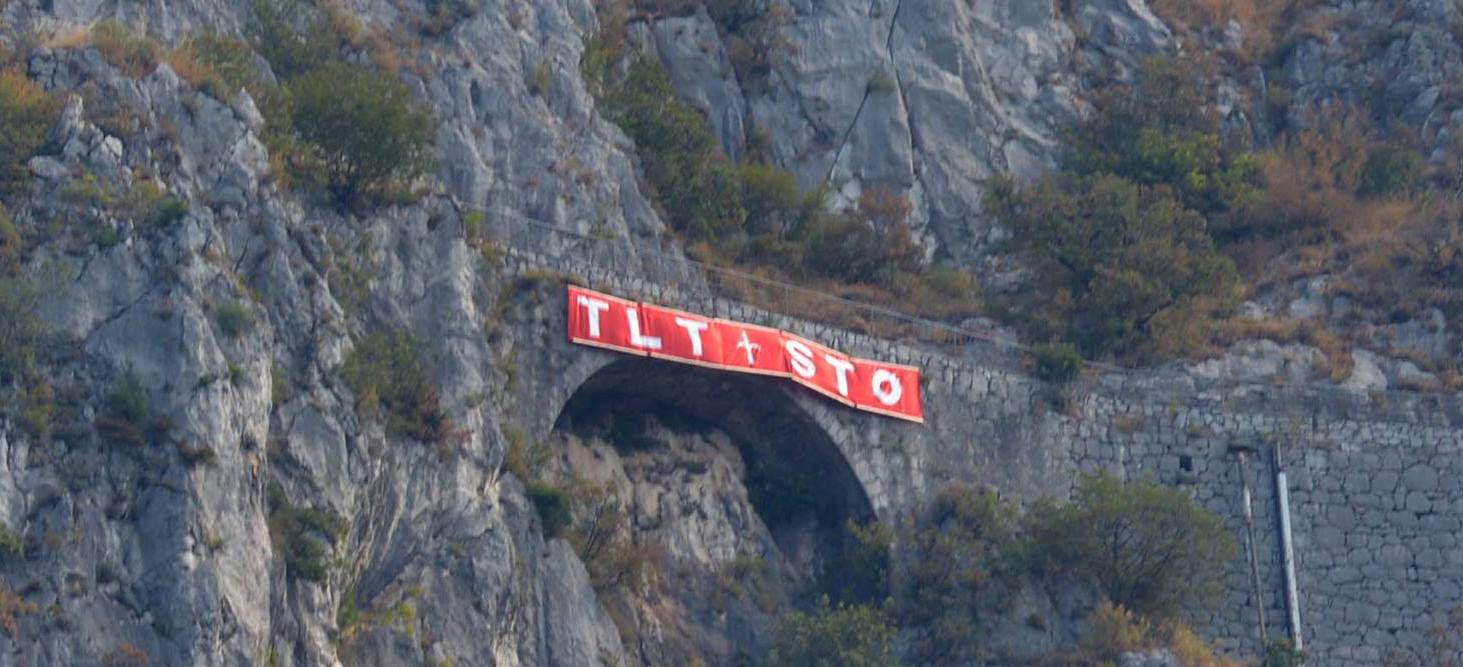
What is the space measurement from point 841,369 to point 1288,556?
8.52 meters

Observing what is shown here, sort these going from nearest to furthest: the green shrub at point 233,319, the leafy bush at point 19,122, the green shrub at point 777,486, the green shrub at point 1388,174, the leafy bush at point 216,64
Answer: the green shrub at point 233,319
the leafy bush at point 19,122
the leafy bush at point 216,64
the green shrub at point 777,486
the green shrub at point 1388,174

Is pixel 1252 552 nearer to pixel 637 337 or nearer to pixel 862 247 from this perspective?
pixel 862 247

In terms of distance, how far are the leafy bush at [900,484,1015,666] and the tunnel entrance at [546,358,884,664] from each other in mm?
913

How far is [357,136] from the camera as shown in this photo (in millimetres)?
38406

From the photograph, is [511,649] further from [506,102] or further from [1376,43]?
[1376,43]

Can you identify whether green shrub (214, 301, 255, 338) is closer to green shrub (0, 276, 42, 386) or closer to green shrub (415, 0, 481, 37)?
green shrub (0, 276, 42, 386)

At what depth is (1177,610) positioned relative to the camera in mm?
41188

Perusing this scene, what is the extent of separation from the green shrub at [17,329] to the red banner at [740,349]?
9541 millimetres

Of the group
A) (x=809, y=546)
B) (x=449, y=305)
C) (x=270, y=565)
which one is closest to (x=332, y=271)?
(x=449, y=305)

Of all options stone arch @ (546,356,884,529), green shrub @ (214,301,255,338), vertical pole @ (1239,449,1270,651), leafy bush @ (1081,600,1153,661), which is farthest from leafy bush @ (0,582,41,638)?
vertical pole @ (1239,449,1270,651)

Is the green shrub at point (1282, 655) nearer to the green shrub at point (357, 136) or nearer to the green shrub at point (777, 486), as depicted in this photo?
the green shrub at point (777, 486)

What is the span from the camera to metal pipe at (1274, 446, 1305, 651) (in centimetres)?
4225

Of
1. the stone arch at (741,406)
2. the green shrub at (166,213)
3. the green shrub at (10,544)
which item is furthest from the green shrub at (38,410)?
the stone arch at (741,406)

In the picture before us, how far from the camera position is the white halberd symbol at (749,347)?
1617 inches
